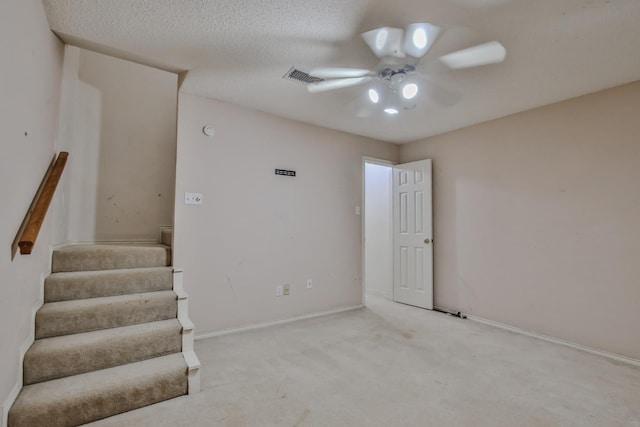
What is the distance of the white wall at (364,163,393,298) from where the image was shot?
489cm

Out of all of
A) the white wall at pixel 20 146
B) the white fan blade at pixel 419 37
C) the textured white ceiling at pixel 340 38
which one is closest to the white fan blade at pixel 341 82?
the textured white ceiling at pixel 340 38

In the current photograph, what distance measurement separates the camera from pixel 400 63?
2188 millimetres

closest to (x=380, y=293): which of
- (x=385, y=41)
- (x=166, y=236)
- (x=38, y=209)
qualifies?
(x=166, y=236)

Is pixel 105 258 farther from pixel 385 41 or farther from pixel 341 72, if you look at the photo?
pixel 385 41

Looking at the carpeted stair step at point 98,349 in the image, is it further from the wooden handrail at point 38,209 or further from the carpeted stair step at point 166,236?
the carpeted stair step at point 166,236

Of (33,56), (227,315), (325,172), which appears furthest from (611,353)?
(33,56)

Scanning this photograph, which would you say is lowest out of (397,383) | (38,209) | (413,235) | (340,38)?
(397,383)

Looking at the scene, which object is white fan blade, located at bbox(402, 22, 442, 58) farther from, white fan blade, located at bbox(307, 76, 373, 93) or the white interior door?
the white interior door

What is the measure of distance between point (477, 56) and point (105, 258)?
10.9 ft

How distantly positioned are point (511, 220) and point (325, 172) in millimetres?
2222

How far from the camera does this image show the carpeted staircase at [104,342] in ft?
5.65

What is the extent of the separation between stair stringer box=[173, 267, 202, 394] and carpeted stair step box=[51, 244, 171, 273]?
0.85 ft

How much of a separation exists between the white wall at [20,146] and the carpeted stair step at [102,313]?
0.33 feet

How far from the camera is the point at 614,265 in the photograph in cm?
271
